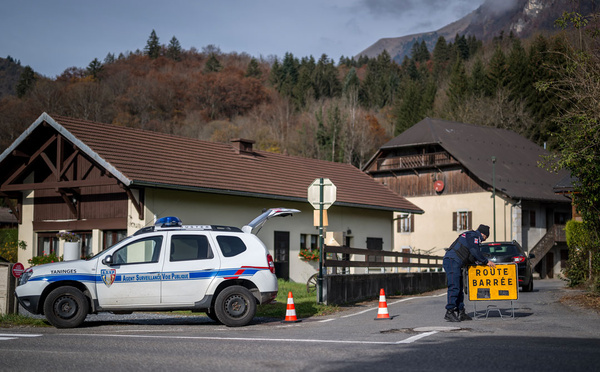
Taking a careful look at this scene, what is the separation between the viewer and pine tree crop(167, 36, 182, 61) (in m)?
104

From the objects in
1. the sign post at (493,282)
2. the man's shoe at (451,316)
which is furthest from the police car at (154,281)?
the sign post at (493,282)

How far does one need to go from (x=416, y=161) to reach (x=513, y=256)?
1232 inches

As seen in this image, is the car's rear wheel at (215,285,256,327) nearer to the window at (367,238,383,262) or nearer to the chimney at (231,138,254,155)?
the chimney at (231,138,254,155)

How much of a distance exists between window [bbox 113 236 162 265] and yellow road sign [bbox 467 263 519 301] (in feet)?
20.3

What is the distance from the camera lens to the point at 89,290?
45.0ft

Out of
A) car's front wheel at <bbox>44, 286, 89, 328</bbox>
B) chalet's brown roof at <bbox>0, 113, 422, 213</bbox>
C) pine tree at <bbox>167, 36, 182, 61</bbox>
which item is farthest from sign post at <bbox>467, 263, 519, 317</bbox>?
pine tree at <bbox>167, 36, 182, 61</bbox>

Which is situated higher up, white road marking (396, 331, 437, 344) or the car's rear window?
the car's rear window

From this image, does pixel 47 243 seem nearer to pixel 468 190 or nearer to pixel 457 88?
pixel 468 190

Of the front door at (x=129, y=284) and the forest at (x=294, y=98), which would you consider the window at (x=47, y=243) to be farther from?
the forest at (x=294, y=98)

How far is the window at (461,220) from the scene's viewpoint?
5094cm

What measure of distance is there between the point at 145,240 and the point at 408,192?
42.2 metres

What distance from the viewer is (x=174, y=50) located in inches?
4178

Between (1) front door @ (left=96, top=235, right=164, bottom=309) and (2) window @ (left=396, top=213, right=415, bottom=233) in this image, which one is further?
(2) window @ (left=396, top=213, right=415, bottom=233)

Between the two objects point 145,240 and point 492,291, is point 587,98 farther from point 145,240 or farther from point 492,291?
point 145,240
